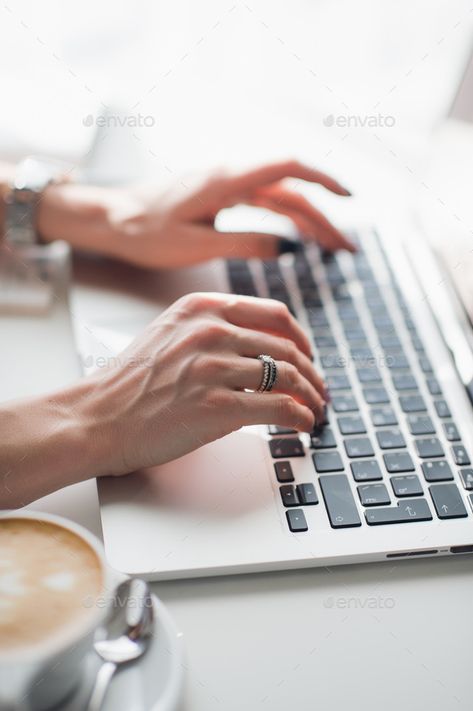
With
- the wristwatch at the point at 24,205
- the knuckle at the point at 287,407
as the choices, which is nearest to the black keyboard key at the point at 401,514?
the knuckle at the point at 287,407

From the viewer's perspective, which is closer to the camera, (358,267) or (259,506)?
(259,506)

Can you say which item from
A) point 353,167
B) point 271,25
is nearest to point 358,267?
point 353,167

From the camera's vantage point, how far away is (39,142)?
1.00 meters

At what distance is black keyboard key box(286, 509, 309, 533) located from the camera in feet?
1.95

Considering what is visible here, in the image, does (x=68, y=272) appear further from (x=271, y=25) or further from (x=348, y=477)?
(x=271, y=25)

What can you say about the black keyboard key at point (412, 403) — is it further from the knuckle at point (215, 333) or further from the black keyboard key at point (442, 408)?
the knuckle at point (215, 333)

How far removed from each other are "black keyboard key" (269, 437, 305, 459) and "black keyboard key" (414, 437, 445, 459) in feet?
0.34

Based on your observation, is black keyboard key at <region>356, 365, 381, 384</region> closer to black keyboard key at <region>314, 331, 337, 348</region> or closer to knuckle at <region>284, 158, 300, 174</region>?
black keyboard key at <region>314, 331, 337, 348</region>

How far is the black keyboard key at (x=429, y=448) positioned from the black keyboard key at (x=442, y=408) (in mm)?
34

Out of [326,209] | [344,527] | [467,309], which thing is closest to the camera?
[344,527]

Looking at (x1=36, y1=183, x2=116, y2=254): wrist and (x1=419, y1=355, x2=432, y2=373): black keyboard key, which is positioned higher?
(x1=36, y1=183, x2=116, y2=254): wrist

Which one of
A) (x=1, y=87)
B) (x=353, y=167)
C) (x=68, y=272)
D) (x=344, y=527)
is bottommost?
(x=344, y=527)

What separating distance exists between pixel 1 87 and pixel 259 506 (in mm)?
766

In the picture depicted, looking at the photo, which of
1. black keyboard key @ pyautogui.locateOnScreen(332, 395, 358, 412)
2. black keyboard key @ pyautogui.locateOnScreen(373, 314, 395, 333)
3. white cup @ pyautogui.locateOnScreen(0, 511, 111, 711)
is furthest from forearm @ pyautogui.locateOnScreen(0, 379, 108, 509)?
black keyboard key @ pyautogui.locateOnScreen(373, 314, 395, 333)
